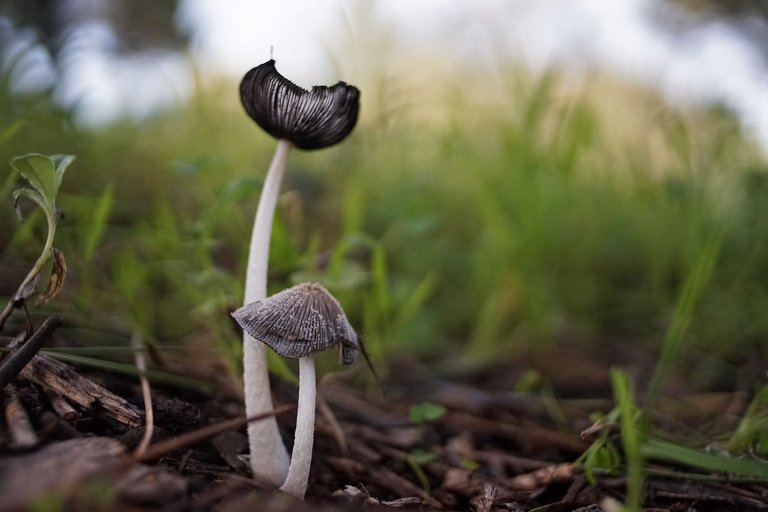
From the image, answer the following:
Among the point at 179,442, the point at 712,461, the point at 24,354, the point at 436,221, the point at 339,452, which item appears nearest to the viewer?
the point at 179,442

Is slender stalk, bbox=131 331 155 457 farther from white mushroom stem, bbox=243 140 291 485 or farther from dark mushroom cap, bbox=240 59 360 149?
dark mushroom cap, bbox=240 59 360 149

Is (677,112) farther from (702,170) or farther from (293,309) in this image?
(293,309)

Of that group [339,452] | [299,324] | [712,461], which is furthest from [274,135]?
[712,461]

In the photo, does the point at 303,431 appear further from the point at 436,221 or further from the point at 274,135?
the point at 436,221

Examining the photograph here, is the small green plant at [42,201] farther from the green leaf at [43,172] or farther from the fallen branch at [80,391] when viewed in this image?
the fallen branch at [80,391]

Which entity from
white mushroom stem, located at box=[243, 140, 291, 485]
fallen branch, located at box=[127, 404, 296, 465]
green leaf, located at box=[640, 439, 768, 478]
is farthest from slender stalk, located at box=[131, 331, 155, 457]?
green leaf, located at box=[640, 439, 768, 478]

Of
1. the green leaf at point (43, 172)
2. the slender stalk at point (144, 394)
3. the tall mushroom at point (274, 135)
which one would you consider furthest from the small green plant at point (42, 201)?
the tall mushroom at point (274, 135)
